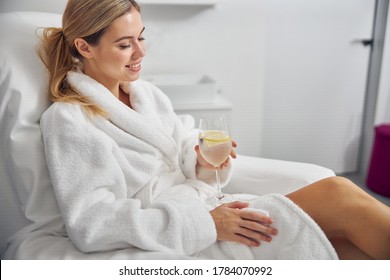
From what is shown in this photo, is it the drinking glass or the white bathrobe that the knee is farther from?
the drinking glass

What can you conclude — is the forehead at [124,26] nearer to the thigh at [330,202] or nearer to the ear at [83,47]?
the ear at [83,47]

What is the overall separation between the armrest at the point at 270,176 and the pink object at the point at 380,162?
24.5 inches

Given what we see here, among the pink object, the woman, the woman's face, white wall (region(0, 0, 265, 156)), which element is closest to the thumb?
the woman

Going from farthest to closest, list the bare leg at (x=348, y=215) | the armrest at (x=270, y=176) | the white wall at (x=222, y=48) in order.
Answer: the white wall at (x=222, y=48)
the armrest at (x=270, y=176)
the bare leg at (x=348, y=215)

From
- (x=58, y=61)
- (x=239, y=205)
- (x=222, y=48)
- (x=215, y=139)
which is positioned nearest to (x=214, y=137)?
(x=215, y=139)

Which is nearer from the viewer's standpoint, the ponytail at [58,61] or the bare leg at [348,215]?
the bare leg at [348,215]

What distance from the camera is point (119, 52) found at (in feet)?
2.77

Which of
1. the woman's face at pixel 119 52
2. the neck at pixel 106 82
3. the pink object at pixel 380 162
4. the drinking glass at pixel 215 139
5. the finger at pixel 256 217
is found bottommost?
the pink object at pixel 380 162

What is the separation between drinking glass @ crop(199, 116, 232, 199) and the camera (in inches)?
32.3

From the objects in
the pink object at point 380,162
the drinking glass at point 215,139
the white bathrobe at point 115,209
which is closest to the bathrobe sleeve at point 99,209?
the white bathrobe at point 115,209

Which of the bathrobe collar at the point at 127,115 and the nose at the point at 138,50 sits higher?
the nose at the point at 138,50

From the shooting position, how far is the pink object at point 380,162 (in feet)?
5.15

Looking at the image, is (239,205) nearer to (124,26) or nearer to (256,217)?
(256,217)

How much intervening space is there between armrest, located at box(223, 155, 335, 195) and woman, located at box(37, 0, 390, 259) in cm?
16
